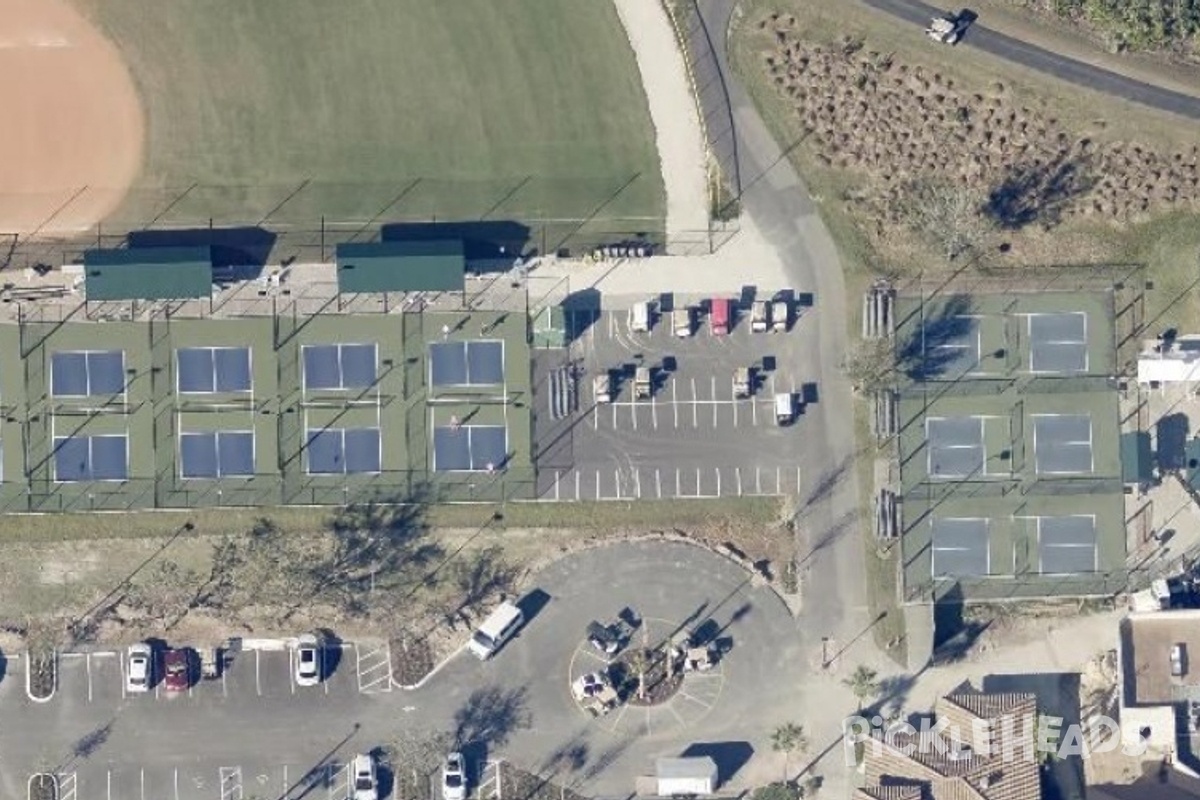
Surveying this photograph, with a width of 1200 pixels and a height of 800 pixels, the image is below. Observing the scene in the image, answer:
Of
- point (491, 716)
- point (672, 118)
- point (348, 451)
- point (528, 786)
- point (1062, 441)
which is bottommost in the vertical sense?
point (528, 786)

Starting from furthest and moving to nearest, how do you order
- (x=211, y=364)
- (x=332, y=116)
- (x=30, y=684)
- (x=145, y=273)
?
1. (x=332, y=116)
2. (x=211, y=364)
3. (x=30, y=684)
4. (x=145, y=273)

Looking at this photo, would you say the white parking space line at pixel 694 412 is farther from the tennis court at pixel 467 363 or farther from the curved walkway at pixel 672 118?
the tennis court at pixel 467 363

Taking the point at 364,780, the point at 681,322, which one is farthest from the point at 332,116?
the point at 364,780

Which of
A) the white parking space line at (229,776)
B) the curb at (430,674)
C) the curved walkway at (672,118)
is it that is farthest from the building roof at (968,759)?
the white parking space line at (229,776)

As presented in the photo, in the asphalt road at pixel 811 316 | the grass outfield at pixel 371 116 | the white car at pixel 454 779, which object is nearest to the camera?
the white car at pixel 454 779

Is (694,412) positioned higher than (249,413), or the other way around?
(249,413)

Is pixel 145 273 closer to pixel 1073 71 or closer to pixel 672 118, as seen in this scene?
pixel 672 118

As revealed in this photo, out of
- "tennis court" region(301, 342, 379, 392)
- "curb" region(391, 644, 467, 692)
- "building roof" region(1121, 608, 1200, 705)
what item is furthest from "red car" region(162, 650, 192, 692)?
"building roof" region(1121, 608, 1200, 705)
